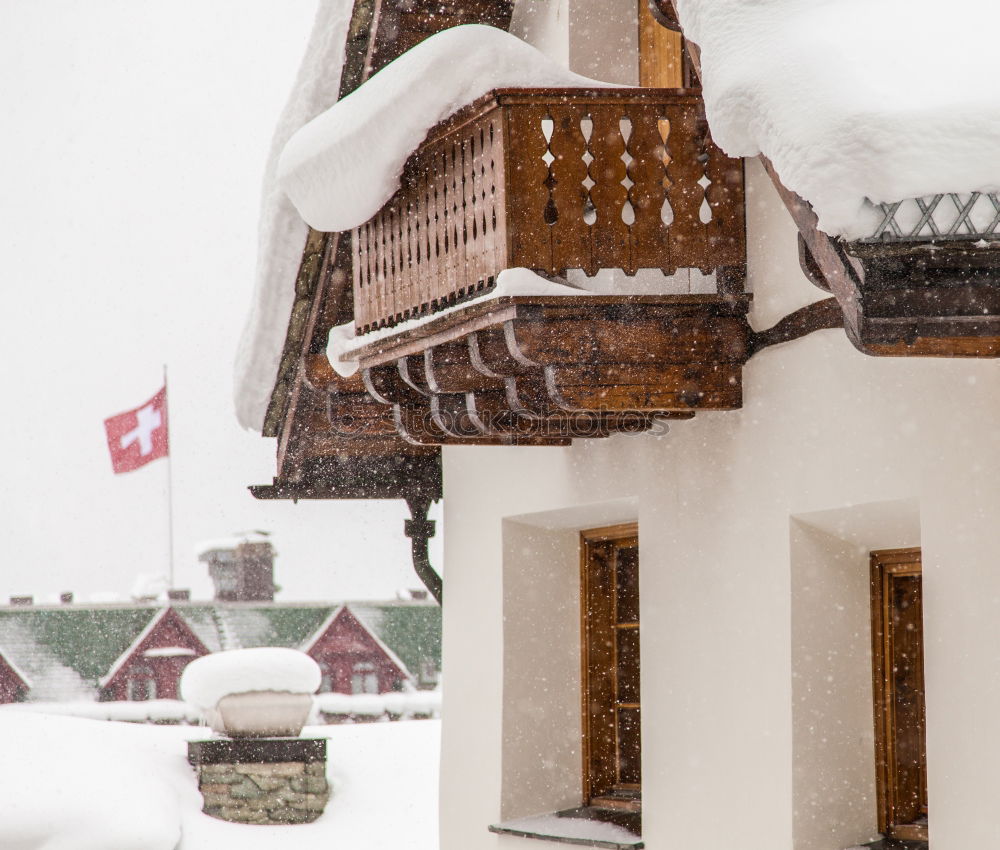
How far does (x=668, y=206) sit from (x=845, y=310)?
1.91 meters

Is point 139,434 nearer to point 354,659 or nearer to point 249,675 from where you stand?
point 354,659

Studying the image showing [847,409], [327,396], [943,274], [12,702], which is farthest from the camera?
[12,702]

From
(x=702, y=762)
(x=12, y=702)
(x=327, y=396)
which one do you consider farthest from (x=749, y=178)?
(x=12, y=702)

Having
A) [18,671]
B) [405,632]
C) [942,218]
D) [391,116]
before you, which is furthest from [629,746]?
[18,671]

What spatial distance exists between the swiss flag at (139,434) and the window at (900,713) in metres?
15.4

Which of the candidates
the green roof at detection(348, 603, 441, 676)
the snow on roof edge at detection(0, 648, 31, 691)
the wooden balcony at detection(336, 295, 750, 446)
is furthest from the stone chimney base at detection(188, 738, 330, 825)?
the green roof at detection(348, 603, 441, 676)

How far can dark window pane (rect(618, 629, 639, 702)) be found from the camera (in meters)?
7.08

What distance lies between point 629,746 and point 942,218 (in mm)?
4351

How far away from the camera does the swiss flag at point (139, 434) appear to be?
64.4ft

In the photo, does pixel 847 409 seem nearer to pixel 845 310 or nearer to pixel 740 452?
pixel 740 452

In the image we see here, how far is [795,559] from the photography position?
16.8 ft

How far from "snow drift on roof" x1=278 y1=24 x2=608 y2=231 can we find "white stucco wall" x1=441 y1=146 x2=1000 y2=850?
98 centimetres

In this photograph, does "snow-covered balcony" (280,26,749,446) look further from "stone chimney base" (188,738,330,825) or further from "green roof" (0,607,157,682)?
"green roof" (0,607,157,682)

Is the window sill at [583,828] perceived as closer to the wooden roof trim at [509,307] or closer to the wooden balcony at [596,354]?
the wooden balcony at [596,354]
